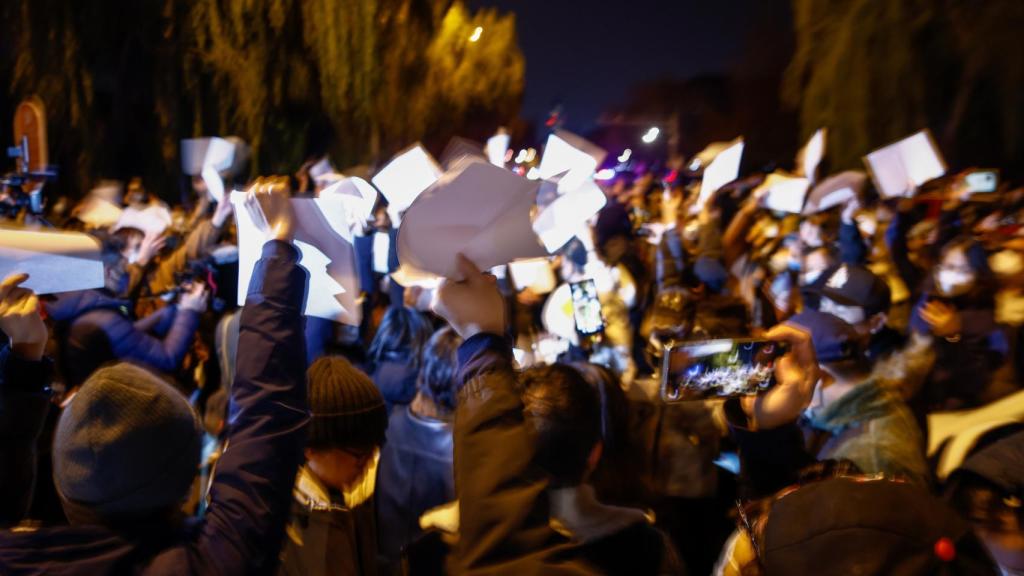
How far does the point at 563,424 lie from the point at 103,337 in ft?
9.00

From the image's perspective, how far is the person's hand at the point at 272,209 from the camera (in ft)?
4.93

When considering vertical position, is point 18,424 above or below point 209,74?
below

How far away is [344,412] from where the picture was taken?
6.31ft

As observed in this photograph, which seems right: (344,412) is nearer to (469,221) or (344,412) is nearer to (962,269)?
(469,221)

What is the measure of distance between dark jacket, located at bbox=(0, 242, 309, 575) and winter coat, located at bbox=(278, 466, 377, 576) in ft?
1.29

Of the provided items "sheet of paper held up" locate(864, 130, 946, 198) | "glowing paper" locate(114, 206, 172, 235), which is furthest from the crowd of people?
"sheet of paper held up" locate(864, 130, 946, 198)

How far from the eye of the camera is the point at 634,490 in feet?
7.63

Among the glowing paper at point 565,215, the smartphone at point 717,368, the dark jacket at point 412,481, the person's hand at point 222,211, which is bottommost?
the dark jacket at point 412,481

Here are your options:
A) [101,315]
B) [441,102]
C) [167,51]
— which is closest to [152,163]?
[167,51]

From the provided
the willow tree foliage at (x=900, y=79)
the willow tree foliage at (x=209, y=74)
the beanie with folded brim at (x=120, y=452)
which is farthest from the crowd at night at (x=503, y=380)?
the willow tree foliage at (x=209, y=74)

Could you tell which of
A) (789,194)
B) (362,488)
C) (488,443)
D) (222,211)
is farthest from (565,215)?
(789,194)

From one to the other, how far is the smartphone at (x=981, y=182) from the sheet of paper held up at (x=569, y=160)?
6013 mm

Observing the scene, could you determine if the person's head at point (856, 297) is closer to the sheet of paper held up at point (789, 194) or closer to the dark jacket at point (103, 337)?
the sheet of paper held up at point (789, 194)

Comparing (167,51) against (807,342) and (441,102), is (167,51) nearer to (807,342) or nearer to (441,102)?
(441,102)
